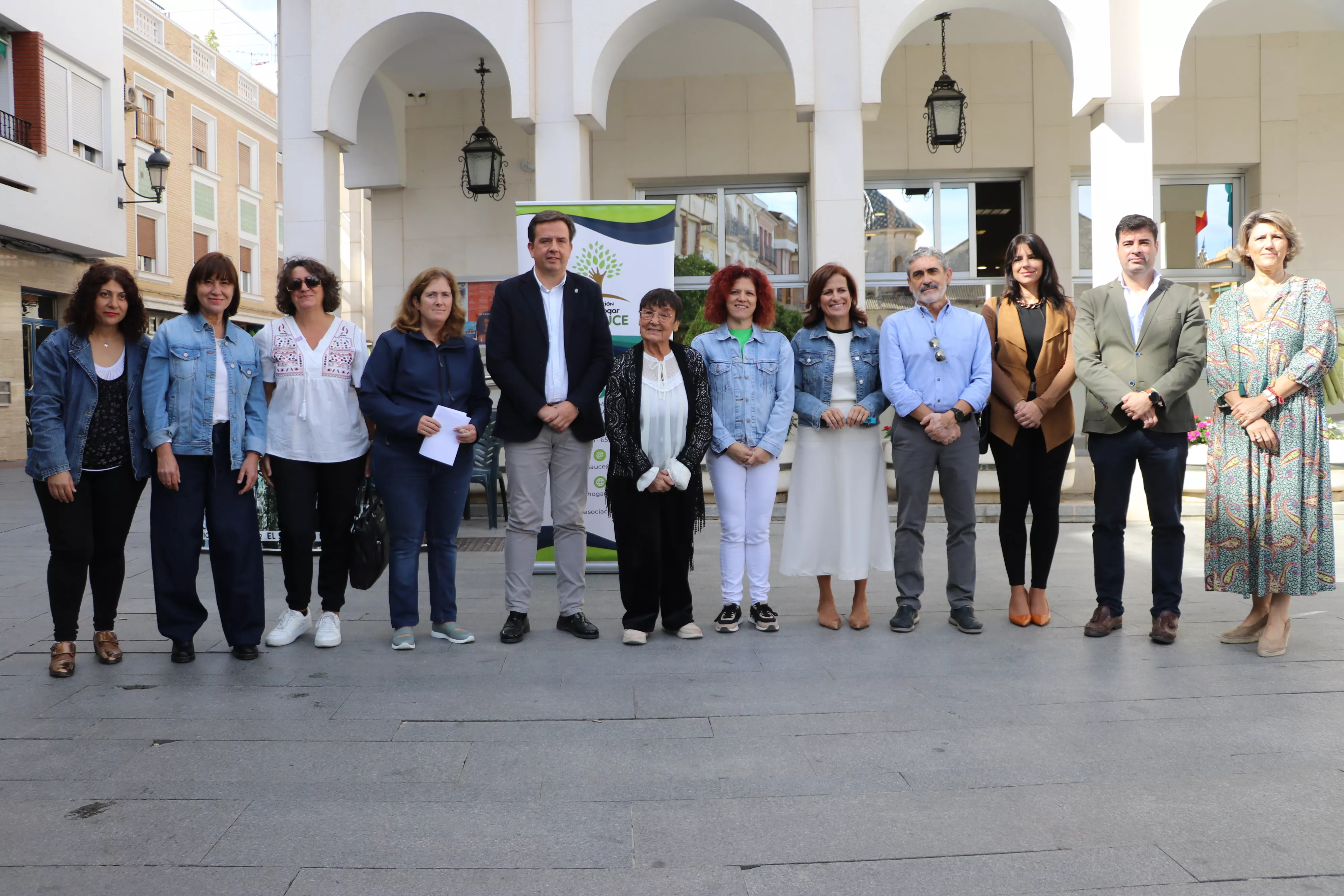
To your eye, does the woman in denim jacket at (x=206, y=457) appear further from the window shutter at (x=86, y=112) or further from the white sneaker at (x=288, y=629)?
the window shutter at (x=86, y=112)

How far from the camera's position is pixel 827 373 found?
18.8 ft

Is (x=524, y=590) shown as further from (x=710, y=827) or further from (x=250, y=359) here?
(x=710, y=827)

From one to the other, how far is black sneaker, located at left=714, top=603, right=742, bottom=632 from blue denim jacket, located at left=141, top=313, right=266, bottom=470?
8.21ft

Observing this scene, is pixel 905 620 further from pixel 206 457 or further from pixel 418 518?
pixel 206 457

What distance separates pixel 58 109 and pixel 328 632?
19.1 meters

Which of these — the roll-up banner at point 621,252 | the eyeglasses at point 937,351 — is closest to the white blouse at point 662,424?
the eyeglasses at point 937,351

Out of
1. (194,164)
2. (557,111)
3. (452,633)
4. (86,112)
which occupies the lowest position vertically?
(452,633)

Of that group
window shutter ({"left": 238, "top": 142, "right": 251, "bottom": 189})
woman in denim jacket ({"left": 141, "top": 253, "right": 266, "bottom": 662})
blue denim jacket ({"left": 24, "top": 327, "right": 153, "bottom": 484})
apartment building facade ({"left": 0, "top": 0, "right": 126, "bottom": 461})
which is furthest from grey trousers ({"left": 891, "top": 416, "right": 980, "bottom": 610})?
window shutter ({"left": 238, "top": 142, "right": 251, "bottom": 189})

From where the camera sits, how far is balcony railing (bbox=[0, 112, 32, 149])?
18.8 metres

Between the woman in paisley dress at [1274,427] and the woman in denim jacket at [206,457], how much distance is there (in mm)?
4683

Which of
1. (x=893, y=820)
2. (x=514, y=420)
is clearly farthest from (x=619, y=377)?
(x=893, y=820)

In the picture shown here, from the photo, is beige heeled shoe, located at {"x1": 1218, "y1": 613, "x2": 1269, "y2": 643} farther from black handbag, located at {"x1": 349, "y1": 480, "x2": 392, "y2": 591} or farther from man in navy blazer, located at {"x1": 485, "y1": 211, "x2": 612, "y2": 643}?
black handbag, located at {"x1": 349, "y1": 480, "x2": 392, "y2": 591}

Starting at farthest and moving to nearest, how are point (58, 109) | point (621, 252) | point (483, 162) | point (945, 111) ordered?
point (58, 109), point (483, 162), point (945, 111), point (621, 252)

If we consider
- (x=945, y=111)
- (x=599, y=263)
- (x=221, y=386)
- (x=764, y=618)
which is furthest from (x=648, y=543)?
(x=945, y=111)
